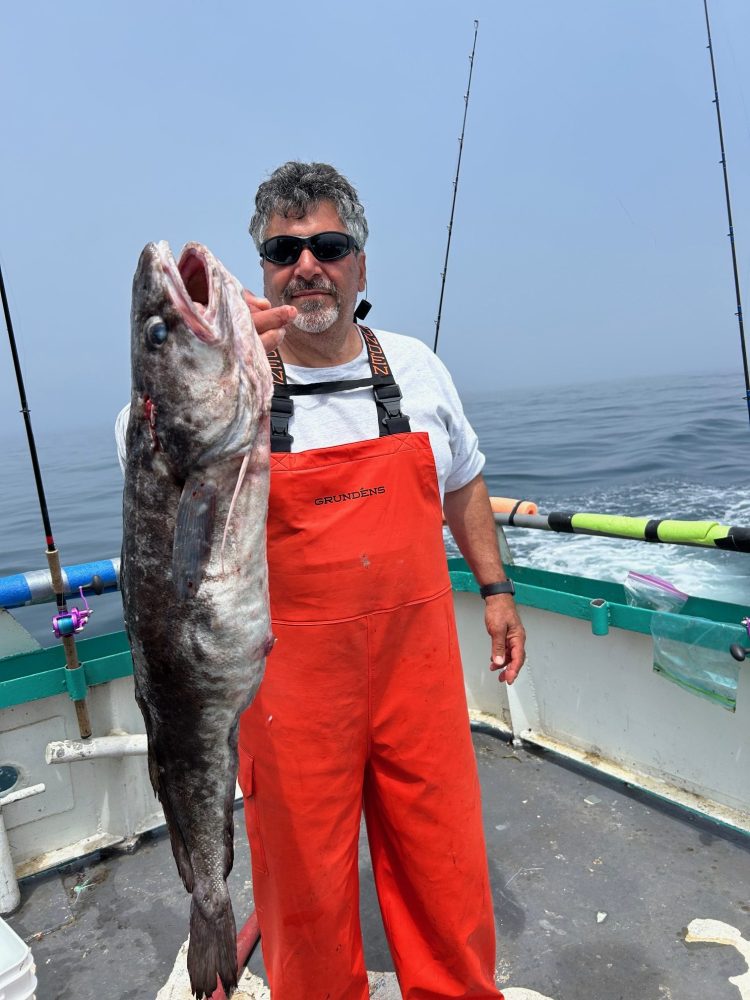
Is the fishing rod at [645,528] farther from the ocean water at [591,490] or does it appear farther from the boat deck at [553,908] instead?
the ocean water at [591,490]

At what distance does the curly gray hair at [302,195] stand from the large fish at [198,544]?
78cm

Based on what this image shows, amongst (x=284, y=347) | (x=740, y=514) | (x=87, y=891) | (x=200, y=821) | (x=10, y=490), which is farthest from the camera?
(x=10, y=490)

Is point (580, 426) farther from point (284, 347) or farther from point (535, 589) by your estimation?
point (284, 347)

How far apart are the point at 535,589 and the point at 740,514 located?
259 inches

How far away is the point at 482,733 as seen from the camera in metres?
4.26

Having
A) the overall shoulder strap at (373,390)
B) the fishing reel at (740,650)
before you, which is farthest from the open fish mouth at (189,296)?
the fishing reel at (740,650)

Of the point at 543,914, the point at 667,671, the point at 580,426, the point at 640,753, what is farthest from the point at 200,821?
the point at 580,426

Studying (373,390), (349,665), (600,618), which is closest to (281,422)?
(373,390)

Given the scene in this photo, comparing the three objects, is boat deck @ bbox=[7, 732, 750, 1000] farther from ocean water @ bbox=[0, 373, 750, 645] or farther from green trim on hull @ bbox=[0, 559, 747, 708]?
ocean water @ bbox=[0, 373, 750, 645]

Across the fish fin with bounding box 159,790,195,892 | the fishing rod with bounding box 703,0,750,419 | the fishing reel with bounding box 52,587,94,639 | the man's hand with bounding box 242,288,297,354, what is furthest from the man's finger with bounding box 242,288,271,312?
the fishing rod with bounding box 703,0,750,419

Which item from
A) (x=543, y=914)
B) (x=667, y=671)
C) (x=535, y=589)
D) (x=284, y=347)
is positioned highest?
(x=284, y=347)

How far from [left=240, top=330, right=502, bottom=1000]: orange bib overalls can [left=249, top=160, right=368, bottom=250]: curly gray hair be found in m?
0.54

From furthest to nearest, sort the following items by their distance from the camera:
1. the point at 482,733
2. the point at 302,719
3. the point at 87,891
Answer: the point at 482,733, the point at 87,891, the point at 302,719

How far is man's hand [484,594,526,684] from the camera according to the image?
265cm
